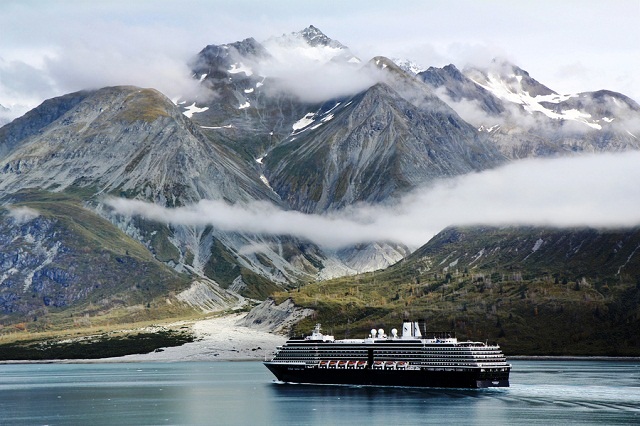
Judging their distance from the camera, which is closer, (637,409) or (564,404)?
(637,409)

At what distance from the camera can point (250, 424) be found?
179 metres

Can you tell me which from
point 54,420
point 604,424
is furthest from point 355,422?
point 54,420

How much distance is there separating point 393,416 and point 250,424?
85.0ft

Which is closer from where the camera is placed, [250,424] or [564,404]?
[250,424]

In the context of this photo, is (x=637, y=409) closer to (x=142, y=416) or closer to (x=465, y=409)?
(x=465, y=409)

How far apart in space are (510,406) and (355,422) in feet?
114

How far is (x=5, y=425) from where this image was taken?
599 feet

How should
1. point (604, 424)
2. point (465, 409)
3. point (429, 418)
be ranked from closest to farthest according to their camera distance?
point (604, 424), point (429, 418), point (465, 409)

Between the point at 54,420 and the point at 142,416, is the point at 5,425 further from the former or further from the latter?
the point at 142,416

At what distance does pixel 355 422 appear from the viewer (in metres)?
178

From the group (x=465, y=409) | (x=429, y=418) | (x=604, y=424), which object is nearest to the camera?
(x=604, y=424)

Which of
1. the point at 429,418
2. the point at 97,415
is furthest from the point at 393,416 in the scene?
the point at 97,415

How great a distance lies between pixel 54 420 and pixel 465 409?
75.0m

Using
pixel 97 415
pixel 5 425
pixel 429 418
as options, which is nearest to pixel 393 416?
pixel 429 418
